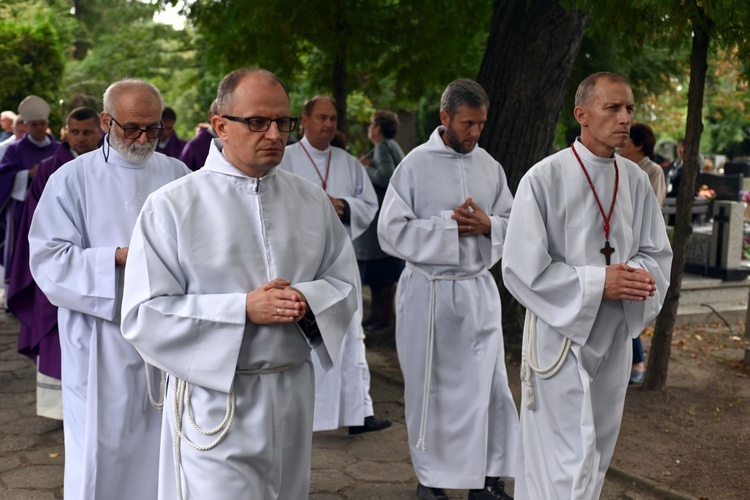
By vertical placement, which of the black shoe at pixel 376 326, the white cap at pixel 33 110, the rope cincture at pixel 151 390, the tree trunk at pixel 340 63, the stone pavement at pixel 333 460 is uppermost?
the tree trunk at pixel 340 63

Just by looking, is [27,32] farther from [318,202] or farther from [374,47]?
[318,202]

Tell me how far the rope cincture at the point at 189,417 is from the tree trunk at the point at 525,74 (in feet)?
17.2

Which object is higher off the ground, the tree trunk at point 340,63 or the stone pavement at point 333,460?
the tree trunk at point 340,63

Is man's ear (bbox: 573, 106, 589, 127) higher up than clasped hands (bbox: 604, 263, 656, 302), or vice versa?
man's ear (bbox: 573, 106, 589, 127)

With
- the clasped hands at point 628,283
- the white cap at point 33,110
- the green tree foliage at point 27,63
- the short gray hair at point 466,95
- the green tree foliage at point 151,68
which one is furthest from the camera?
the green tree foliage at point 151,68

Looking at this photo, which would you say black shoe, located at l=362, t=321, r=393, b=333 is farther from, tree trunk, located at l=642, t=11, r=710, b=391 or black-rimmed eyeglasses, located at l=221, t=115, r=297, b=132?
black-rimmed eyeglasses, located at l=221, t=115, r=297, b=132

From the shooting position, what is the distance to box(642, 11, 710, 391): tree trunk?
7.04 meters

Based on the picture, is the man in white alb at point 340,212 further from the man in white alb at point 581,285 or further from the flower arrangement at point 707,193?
the flower arrangement at point 707,193

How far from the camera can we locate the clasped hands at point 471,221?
5688 mm

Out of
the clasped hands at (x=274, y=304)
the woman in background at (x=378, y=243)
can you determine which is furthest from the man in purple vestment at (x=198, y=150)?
the clasped hands at (x=274, y=304)

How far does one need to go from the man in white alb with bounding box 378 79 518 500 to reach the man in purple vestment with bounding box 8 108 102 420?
6.18 ft

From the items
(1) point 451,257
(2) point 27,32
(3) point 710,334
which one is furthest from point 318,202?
(2) point 27,32

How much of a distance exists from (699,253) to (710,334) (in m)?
1.95

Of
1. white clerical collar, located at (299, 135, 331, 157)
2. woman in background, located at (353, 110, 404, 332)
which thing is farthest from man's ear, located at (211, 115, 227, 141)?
woman in background, located at (353, 110, 404, 332)
